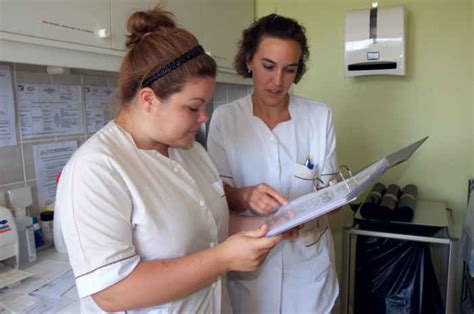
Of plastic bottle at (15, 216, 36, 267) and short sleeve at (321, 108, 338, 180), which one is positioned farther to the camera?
short sleeve at (321, 108, 338, 180)

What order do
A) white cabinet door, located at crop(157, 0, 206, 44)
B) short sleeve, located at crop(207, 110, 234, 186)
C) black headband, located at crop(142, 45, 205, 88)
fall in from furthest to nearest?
white cabinet door, located at crop(157, 0, 206, 44)
short sleeve, located at crop(207, 110, 234, 186)
black headband, located at crop(142, 45, 205, 88)

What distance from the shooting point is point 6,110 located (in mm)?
1181

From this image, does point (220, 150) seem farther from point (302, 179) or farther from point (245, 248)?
point (245, 248)

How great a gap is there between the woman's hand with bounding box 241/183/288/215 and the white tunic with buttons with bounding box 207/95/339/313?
7.3 inches

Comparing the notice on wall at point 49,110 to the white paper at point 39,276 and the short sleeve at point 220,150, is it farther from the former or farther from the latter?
the short sleeve at point 220,150

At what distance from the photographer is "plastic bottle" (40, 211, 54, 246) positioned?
1.27 meters

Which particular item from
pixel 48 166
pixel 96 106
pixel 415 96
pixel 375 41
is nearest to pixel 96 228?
pixel 48 166

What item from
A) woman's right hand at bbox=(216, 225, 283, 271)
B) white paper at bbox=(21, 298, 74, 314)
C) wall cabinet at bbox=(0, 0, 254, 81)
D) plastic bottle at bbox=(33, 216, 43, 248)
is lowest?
white paper at bbox=(21, 298, 74, 314)

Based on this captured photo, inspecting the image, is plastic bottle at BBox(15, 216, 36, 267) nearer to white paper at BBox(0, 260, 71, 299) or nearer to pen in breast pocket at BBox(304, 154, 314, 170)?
white paper at BBox(0, 260, 71, 299)

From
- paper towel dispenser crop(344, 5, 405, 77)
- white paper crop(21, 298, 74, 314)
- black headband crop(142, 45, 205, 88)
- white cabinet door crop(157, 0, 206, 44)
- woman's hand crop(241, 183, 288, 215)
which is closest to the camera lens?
black headband crop(142, 45, 205, 88)

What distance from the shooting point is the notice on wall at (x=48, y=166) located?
4.22 ft

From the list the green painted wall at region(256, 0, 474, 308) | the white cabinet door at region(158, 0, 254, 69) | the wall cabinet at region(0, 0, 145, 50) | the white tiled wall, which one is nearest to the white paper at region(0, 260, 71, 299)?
the white tiled wall

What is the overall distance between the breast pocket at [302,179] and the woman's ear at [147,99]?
0.60 meters

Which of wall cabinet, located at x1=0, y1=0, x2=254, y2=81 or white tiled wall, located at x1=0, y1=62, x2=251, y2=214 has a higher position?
wall cabinet, located at x1=0, y1=0, x2=254, y2=81
